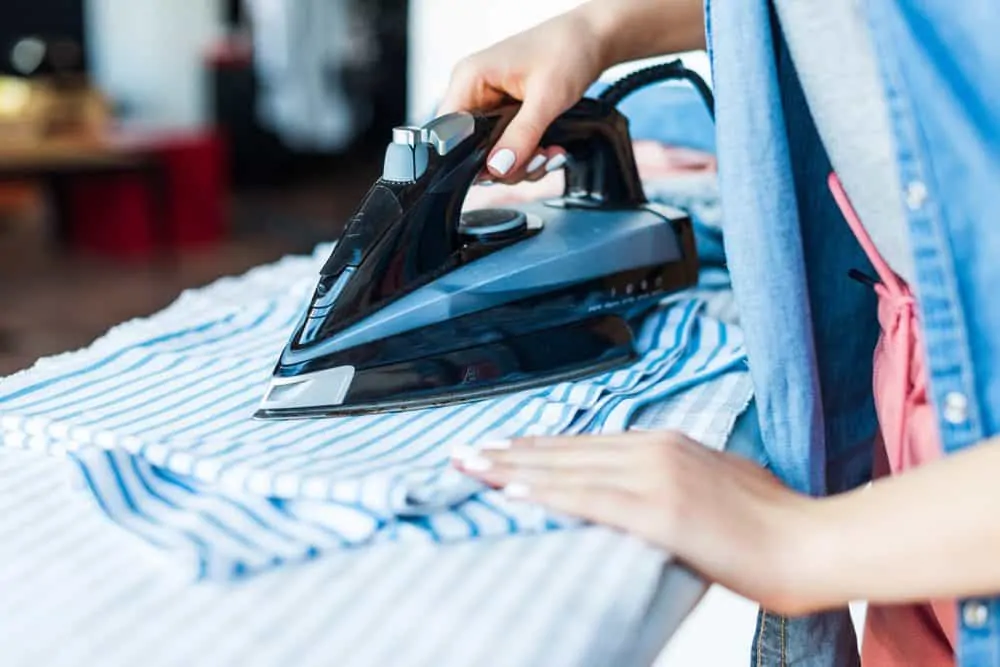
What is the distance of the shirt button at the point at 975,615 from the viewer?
0.53 m

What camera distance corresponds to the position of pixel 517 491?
543 millimetres

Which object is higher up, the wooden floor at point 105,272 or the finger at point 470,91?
the finger at point 470,91

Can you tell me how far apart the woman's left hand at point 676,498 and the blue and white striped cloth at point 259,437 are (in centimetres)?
2

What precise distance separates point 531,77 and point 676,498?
0.37 m

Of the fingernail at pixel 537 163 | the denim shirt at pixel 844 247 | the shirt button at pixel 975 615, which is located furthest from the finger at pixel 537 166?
the shirt button at pixel 975 615

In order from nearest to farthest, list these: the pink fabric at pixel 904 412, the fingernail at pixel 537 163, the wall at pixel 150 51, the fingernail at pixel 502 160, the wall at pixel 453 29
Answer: the pink fabric at pixel 904 412 < the fingernail at pixel 502 160 < the fingernail at pixel 537 163 < the wall at pixel 453 29 < the wall at pixel 150 51

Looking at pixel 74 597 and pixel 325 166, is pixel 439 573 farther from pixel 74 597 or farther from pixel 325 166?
pixel 325 166

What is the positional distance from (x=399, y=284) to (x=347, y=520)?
20 centimetres

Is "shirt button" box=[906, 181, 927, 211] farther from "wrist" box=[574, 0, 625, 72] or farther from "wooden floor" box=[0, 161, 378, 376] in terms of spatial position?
"wooden floor" box=[0, 161, 378, 376]

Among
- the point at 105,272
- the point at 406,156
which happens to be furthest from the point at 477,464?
the point at 105,272

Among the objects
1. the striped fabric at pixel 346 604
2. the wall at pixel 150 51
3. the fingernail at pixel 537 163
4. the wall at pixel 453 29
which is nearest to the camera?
the striped fabric at pixel 346 604

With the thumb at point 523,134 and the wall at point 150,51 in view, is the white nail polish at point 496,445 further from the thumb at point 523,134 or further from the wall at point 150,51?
the wall at point 150,51

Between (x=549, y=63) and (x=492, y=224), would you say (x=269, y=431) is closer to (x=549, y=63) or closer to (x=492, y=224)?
(x=492, y=224)

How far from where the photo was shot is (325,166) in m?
6.69
